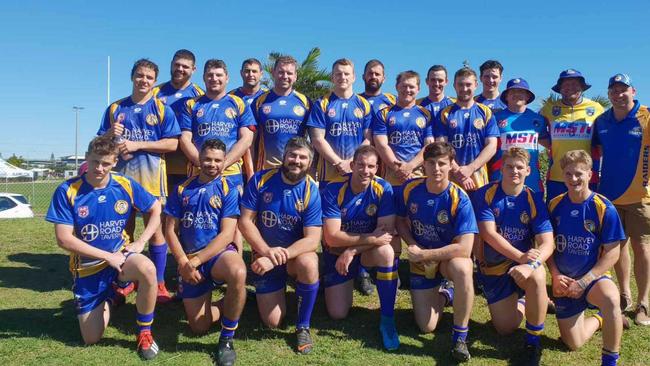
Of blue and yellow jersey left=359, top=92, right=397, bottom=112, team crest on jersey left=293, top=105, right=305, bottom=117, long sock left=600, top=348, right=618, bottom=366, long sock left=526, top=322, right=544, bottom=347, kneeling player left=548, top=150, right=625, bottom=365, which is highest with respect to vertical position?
blue and yellow jersey left=359, top=92, right=397, bottom=112

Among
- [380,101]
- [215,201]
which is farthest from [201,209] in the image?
[380,101]

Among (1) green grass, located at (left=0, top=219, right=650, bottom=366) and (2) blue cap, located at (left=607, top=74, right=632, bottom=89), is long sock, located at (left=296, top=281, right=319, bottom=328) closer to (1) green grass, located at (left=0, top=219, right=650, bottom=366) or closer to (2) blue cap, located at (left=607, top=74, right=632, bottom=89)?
(1) green grass, located at (left=0, top=219, right=650, bottom=366)

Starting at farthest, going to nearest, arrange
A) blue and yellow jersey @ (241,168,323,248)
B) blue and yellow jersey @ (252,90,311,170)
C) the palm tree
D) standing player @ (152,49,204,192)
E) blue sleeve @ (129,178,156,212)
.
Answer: the palm tree < standing player @ (152,49,204,192) < blue and yellow jersey @ (252,90,311,170) < blue and yellow jersey @ (241,168,323,248) < blue sleeve @ (129,178,156,212)

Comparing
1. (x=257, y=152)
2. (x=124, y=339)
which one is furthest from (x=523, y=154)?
(x=124, y=339)

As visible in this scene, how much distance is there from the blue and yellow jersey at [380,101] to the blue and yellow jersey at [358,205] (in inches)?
69.0

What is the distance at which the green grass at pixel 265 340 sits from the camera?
430cm

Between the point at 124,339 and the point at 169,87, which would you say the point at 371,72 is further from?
the point at 124,339

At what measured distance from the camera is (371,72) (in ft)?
22.6

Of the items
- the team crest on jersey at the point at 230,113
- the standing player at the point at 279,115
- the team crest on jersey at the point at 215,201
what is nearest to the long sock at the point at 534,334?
the team crest on jersey at the point at 215,201

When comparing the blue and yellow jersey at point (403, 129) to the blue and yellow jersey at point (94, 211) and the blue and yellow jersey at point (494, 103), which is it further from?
the blue and yellow jersey at point (94, 211)

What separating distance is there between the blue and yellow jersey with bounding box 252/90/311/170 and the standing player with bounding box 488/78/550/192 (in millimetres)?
2459

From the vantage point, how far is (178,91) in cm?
661

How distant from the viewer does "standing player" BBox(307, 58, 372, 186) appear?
20.0 feet

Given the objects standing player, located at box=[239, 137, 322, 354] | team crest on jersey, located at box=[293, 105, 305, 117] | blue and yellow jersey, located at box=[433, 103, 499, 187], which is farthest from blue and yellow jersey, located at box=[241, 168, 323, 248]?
blue and yellow jersey, located at box=[433, 103, 499, 187]
